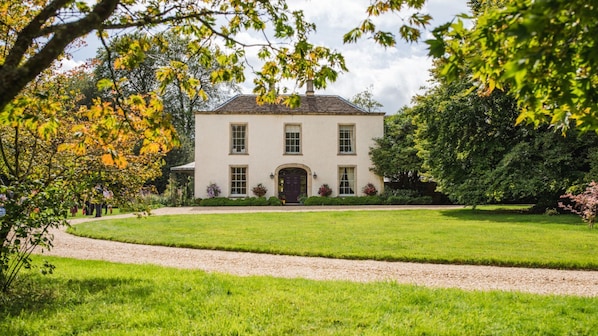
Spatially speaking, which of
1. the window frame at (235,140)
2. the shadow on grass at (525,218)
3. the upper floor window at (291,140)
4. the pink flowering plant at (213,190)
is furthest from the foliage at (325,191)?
the shadow on grass at (525,218)

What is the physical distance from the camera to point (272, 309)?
4.57 meters

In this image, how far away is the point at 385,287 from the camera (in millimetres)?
5562

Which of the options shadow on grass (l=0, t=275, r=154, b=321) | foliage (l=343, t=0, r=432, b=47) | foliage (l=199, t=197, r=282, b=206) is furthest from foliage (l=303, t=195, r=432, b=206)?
foliage (l=343, t=0, r=432, b=47)

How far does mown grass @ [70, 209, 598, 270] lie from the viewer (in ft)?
26.1

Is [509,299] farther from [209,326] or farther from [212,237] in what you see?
[212,237]

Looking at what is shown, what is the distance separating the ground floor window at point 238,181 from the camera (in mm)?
27047

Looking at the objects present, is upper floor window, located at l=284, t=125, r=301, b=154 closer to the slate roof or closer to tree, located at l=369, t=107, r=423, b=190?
the slate roof

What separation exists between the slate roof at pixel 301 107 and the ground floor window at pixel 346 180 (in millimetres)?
3570

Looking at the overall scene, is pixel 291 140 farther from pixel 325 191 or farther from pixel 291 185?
pixel 325 191

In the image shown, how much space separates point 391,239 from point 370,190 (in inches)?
663

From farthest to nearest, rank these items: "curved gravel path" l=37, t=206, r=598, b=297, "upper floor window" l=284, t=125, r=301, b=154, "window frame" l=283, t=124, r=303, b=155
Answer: "upper floor window" l=284, t=125, r=301, b=154, "window frame" l=283, t=124, r=303, b=155, "curved gravel path" l=37, t=206, r=598, b=297

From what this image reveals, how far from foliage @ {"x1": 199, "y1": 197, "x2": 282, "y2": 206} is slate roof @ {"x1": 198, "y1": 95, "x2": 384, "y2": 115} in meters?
5.39

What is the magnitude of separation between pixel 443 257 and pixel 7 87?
7363 millimetres

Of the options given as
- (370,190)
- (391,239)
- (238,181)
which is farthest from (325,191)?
(391,239)
